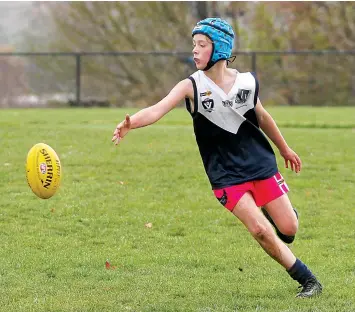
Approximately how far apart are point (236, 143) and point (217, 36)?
29.7 inches

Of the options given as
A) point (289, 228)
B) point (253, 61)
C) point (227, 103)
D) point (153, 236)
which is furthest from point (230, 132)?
point (253, 61)

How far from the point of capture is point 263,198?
5.66 m

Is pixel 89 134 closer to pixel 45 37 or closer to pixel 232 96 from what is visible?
pixel 232 96

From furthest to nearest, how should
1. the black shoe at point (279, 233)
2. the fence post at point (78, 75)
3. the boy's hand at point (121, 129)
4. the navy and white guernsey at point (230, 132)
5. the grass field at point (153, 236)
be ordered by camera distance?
the fence post at point (78, 75)
the black shoe at point (279, 233)
the grass field at point (153, 236)
the navy and white guernsey at point (230, 132)
the boy's hand at point (121, 129)

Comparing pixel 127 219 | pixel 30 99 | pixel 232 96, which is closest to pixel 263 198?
pixel 232 96

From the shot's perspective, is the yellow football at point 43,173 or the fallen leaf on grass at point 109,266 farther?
the fallen leaf on grass at point 109,266

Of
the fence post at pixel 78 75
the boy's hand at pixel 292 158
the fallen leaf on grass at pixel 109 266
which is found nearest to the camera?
the boy's hand at pixel 292 158

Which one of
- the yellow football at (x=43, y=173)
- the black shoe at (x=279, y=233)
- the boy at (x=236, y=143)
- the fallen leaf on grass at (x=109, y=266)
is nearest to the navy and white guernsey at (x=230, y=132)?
the boy at (x=236, y=143)

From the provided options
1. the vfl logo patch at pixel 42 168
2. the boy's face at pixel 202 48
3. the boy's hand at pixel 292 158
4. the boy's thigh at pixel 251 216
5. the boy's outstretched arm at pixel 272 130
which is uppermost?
the boy's face at pixel 202 48

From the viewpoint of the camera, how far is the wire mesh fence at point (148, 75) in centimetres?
2808

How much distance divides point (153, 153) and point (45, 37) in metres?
24.3

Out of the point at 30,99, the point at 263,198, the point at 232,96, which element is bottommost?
the point at 30,99

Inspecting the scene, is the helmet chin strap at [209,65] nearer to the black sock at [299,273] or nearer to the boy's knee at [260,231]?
the boy's knee at [260,231]

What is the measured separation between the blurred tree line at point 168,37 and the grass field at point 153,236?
53.1 ft
